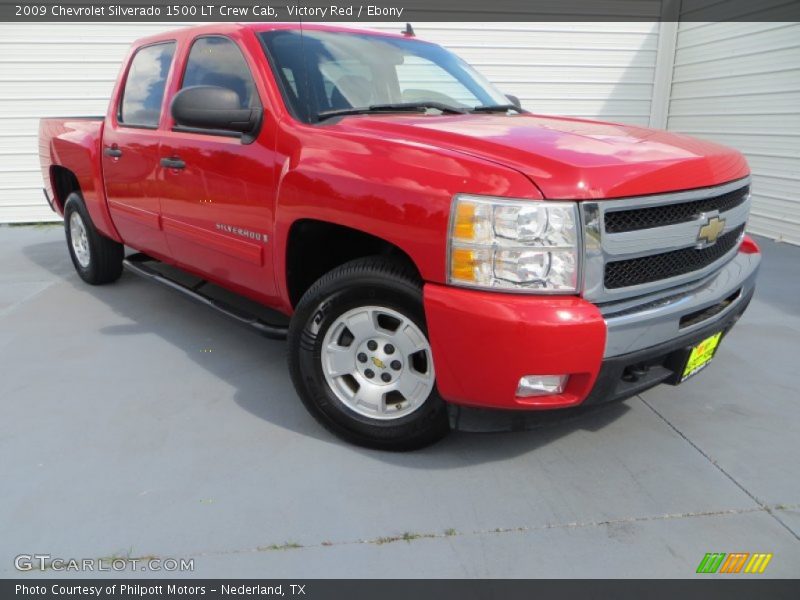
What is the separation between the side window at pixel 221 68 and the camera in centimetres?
320

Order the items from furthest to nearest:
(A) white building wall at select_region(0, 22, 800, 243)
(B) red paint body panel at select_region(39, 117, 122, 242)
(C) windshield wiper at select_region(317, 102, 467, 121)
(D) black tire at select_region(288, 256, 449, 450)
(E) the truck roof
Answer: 1. (A) white building wall at select_region(0, 22, 800, 243)
2. (B) red paint body panel at select_region(39, 117, 122, 242)
3. (E) the truck roof
4. (C) windshield wiper at select_region(317, 102, 467, 121)
5. (D) black tire at select_region(288, 256, 449, 450)

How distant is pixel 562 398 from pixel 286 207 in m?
1.47

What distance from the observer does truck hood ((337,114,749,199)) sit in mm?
2170

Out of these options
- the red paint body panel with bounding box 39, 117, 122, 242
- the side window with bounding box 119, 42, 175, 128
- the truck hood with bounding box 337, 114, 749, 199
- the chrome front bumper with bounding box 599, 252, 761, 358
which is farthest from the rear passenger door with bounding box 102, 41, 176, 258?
the chrome front bumper with bounding box 599, 252, 761, 358

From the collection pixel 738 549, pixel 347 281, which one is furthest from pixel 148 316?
pixel 738 549

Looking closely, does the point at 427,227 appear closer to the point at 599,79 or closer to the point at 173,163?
the point at 173,163

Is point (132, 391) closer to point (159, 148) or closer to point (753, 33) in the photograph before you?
point (159, 148)

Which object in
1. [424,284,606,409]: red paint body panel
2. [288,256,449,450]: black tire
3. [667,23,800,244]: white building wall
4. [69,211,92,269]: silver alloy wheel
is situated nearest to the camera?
[424,284,606,409]: red paint body panel

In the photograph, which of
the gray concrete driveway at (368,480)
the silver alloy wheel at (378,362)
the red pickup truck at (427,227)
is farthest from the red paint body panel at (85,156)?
the silver alloy wheel at (378,362)

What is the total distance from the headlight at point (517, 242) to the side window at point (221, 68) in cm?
146

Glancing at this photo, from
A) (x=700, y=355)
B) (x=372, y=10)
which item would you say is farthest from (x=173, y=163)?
(x=372, y=10)

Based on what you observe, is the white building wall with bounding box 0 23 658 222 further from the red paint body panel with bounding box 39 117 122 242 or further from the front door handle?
the front door handle

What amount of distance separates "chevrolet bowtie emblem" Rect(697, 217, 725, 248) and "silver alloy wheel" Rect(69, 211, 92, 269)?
15.1 ft

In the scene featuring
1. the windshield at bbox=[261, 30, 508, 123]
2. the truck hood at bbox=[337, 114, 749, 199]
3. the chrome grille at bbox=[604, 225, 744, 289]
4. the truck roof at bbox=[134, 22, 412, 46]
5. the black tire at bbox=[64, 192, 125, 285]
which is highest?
the truck roof at bbox=[134, 22, 412, 46]
